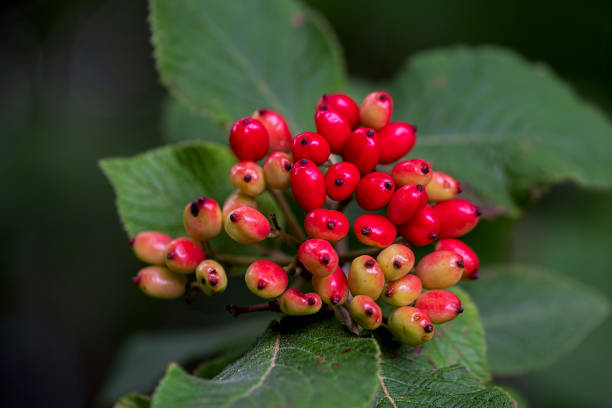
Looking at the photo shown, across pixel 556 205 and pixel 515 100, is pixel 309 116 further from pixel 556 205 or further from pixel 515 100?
pixel 556 205

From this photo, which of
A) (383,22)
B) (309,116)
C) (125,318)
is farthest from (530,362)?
(125,318)

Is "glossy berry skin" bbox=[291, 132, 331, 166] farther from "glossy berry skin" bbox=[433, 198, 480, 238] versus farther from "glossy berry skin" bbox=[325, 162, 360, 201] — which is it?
"glossy berry skin" bbox=[433, 198, 480, 238]

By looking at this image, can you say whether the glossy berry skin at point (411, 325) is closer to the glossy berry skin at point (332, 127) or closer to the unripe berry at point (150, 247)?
the glossy berry skin at point (332, 127)

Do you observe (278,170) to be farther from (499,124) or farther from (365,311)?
(499,124)

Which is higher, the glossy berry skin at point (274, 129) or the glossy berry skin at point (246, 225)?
the glossy berry skin at point (274, 129)

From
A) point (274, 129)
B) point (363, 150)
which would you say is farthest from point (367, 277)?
point (274, 129)

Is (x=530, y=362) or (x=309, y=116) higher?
(x=309, y=116)

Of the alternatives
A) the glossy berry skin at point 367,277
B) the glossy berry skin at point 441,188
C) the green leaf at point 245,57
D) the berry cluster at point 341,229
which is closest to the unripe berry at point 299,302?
the berry cluster at point 341,229
